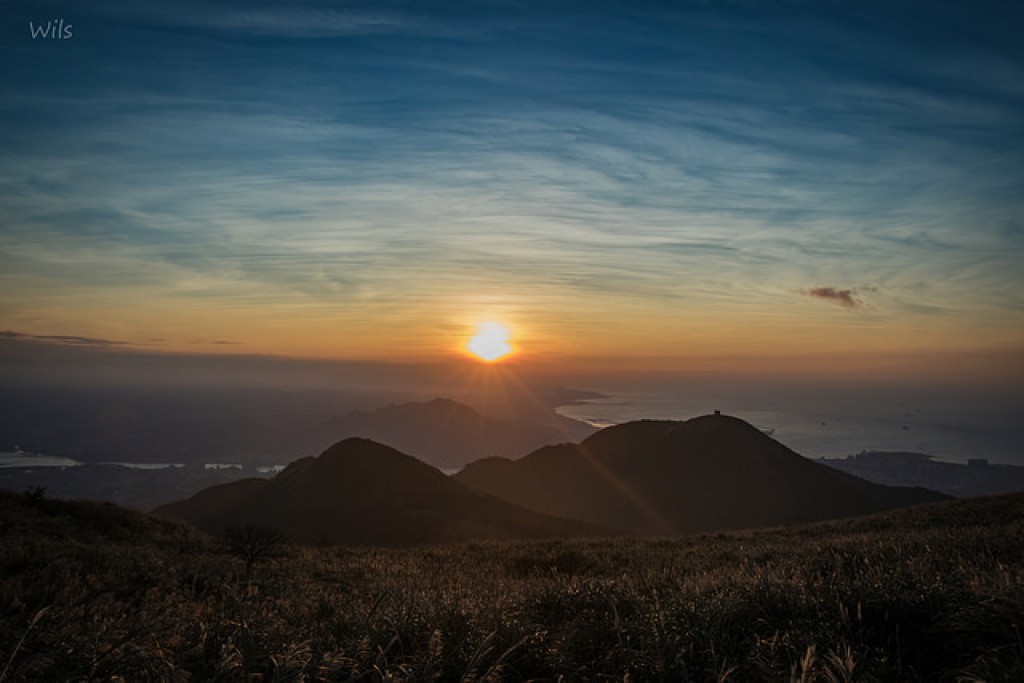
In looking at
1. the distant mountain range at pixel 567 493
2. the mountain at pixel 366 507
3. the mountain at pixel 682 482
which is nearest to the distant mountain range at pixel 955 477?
the mountain at pixel 682 482

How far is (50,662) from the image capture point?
341 centimetres

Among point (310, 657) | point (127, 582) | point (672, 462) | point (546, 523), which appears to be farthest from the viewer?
point (672, 462)

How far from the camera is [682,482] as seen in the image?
110312mm

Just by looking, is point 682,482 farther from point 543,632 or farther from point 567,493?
point 543,632

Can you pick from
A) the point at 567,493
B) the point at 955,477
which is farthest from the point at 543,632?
the point at 955,477

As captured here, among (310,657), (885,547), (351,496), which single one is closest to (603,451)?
(351,496)

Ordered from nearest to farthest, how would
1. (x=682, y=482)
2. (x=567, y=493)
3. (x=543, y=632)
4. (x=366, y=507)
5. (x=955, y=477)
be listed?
(x=543, y=632), (x=366, y=507), (x=682, y=482), (x=567, y=493), (x=955, y=477)

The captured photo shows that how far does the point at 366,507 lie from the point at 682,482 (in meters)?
66.6

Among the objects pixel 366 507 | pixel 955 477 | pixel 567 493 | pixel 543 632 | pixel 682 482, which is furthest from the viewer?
pixel 955 477

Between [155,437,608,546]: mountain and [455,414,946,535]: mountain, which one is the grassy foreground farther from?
[455,414,946,535]: mountain

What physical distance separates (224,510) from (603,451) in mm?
80833

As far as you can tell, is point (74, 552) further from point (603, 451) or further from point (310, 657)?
point (603, 451)

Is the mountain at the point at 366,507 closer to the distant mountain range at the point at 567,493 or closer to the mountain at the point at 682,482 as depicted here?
the distant mountain range at the point at 567,493

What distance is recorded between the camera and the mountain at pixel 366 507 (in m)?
57.9
